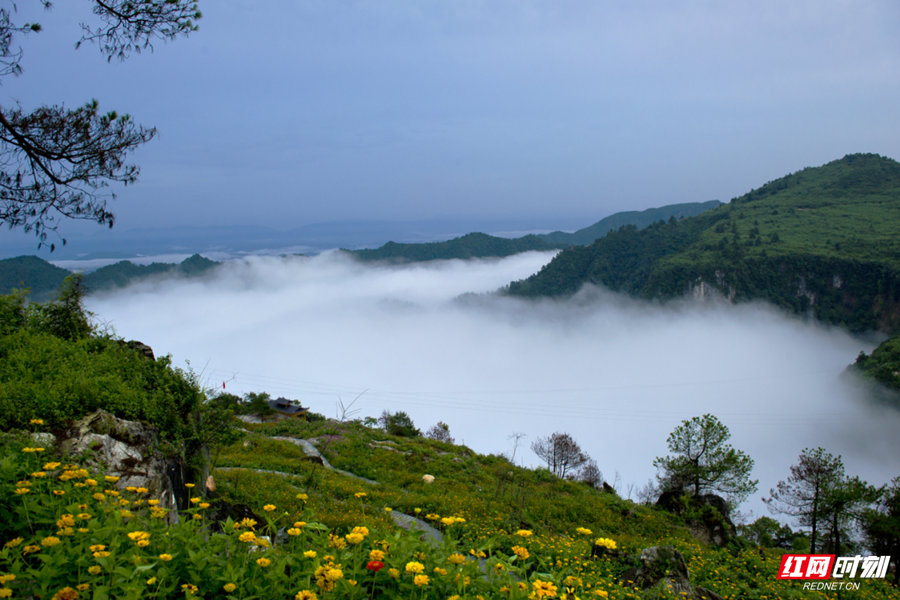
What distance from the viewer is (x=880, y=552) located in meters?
26.8

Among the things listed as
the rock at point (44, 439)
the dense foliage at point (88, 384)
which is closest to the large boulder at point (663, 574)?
the dense foliage at point (88, 384)

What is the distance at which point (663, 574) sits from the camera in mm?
6793

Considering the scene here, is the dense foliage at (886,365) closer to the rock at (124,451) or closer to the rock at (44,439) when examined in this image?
the rock at (124,451)

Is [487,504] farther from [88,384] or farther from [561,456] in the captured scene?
[561,456]

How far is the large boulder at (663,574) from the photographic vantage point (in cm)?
655

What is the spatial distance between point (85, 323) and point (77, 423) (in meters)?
4.32

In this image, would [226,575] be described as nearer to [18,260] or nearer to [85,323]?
[85,323]

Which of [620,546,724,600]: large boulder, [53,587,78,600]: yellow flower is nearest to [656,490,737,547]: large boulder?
[620,546,724,600]: large boulder

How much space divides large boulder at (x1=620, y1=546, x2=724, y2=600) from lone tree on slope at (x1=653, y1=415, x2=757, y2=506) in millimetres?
18081

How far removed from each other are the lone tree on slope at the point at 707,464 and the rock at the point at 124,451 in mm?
23698

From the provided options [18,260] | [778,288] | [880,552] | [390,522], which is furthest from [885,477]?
[18,260]

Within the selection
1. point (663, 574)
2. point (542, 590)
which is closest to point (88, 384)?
point (542, 590)

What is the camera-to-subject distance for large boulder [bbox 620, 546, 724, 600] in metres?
6.55

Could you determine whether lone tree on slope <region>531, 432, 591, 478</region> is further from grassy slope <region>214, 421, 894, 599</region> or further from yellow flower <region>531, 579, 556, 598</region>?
yellow flower <region>531, 579, 556, 598</region>
